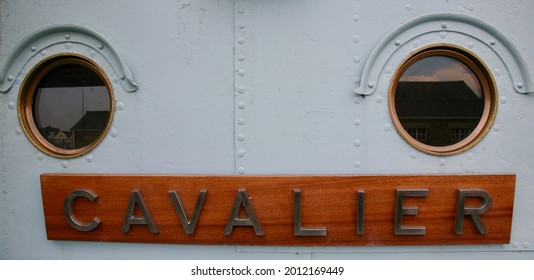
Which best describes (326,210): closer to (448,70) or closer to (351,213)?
(351,213)

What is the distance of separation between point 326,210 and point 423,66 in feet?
3.38

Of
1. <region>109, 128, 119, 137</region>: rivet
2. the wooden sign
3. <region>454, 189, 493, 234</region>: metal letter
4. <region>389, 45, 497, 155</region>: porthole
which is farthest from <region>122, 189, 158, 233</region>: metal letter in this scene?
<region>454, 189, 493, 234</region>: metal letter

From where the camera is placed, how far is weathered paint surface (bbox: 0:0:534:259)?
1855 millimetres

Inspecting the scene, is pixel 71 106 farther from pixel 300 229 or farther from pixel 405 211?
pixel 405 211

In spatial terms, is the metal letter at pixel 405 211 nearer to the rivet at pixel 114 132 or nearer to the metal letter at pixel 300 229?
the metal letter at pixel 300 229

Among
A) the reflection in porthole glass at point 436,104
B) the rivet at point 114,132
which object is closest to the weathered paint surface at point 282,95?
the rivet at point 114,132

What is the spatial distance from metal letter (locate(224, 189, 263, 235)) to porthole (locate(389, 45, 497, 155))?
1009 millimetres

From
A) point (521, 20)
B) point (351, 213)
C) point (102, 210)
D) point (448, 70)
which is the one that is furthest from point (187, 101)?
point (521, 20)

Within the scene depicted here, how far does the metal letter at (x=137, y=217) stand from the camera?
185 centimetres

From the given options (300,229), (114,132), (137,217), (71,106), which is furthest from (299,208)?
(71,106)

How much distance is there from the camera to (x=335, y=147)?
1.87 meters

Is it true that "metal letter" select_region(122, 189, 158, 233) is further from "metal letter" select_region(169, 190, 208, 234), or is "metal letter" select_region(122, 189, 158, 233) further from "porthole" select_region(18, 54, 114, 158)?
"porthole" select_region(18, 54, 114, 158)

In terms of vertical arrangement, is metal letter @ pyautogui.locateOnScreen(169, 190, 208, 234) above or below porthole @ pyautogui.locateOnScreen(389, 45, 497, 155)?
below

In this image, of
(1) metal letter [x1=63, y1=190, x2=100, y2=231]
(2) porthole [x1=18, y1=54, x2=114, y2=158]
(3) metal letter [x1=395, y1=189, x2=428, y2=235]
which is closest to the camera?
(3) metal letter [x1=395, y1=189, x2=428, y2=235]
